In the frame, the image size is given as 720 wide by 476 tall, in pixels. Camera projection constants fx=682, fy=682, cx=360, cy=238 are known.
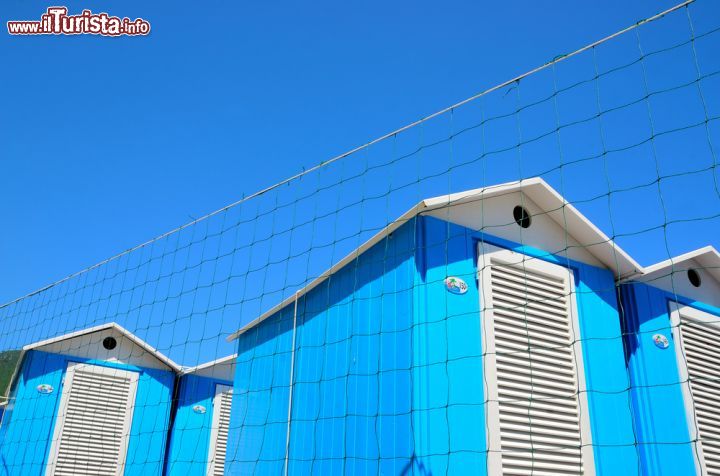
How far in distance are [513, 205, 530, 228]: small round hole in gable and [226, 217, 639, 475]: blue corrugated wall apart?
169 millimetres

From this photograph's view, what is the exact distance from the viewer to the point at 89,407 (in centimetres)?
592

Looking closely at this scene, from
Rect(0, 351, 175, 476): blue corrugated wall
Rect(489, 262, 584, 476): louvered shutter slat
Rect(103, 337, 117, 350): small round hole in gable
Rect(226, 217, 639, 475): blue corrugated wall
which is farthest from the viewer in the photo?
Rect(103, 337, 117, 350): small round hole in gable

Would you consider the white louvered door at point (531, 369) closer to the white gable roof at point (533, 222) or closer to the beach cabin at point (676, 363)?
the white gable roof at point (533, 222)

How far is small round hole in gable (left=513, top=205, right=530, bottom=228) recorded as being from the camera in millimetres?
3885

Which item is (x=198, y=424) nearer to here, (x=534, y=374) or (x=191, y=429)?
(x=191, y=429)

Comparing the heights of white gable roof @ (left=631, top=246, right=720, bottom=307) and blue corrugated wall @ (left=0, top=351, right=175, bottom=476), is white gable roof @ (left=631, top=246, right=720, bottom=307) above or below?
above

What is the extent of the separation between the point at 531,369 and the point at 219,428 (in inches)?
153

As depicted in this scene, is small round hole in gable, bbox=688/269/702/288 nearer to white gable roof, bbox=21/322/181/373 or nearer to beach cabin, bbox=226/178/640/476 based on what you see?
beach cabin, bbox=226/178/640/476

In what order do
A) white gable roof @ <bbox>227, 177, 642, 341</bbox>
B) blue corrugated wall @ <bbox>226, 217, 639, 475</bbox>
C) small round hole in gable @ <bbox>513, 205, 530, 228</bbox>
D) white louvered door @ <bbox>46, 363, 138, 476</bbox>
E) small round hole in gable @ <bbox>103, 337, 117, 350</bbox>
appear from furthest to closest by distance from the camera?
1. small round hole in gable @ <bbox>103, 337, 117, 350</bbox>
2. white louvered door @ <bbox>46, 363, 138, 476</bbox>
3. small round hole in gable @ <bbox>513, 205, 530, 228</bbox>
4. white gable roof @ <bbox>227, 177, 642, 341</bbox>
5. blue corrugated wall @ <bbox>226, 217, 639, 475</bbox>

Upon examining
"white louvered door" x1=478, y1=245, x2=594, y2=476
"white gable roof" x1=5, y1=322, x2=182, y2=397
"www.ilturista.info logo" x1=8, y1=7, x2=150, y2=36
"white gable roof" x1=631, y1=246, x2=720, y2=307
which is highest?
"www.ilturista.info logo" x1=8, y1=7, x2=150, y2=36

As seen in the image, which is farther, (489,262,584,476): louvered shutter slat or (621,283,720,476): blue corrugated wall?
(621,283,720,476): blue corrugated wall

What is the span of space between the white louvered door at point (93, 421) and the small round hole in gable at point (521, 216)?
4.01 m

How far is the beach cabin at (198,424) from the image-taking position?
6.47 meters

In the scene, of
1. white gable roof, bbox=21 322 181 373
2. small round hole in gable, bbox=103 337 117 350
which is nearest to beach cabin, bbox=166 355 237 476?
white gable roof, bbox=21 322 181 373
